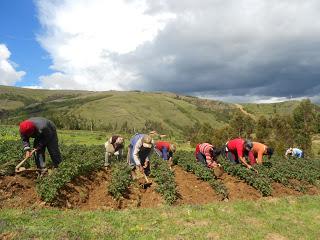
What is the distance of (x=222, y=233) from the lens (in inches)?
339

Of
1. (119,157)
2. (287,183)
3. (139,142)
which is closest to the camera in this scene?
(139,142)

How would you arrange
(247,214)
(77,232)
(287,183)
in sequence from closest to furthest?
(77,232)
(247,214)
(287,183)

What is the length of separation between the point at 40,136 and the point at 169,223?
4.58m

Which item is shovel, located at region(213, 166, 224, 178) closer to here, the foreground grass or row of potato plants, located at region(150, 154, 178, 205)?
row of potato plants, located at region(150, 154, 178, 205)

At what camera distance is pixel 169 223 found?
29.2 feet

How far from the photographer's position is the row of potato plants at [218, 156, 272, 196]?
14133mm

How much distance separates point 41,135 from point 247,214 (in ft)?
18.9

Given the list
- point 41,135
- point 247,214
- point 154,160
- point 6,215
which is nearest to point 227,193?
point 247,214

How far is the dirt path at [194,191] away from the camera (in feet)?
41.4

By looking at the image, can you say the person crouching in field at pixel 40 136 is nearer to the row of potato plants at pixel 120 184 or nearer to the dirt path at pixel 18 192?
the dirt path at pixel 18 192

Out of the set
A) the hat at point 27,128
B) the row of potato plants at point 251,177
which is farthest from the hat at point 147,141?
the row of potato plants at point 251,177

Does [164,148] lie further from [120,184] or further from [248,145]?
[120,184]

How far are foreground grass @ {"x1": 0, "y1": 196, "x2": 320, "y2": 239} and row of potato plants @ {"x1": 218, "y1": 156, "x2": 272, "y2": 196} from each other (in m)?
2.81

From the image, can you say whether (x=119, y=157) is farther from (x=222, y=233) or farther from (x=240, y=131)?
(x=240, y=131)
